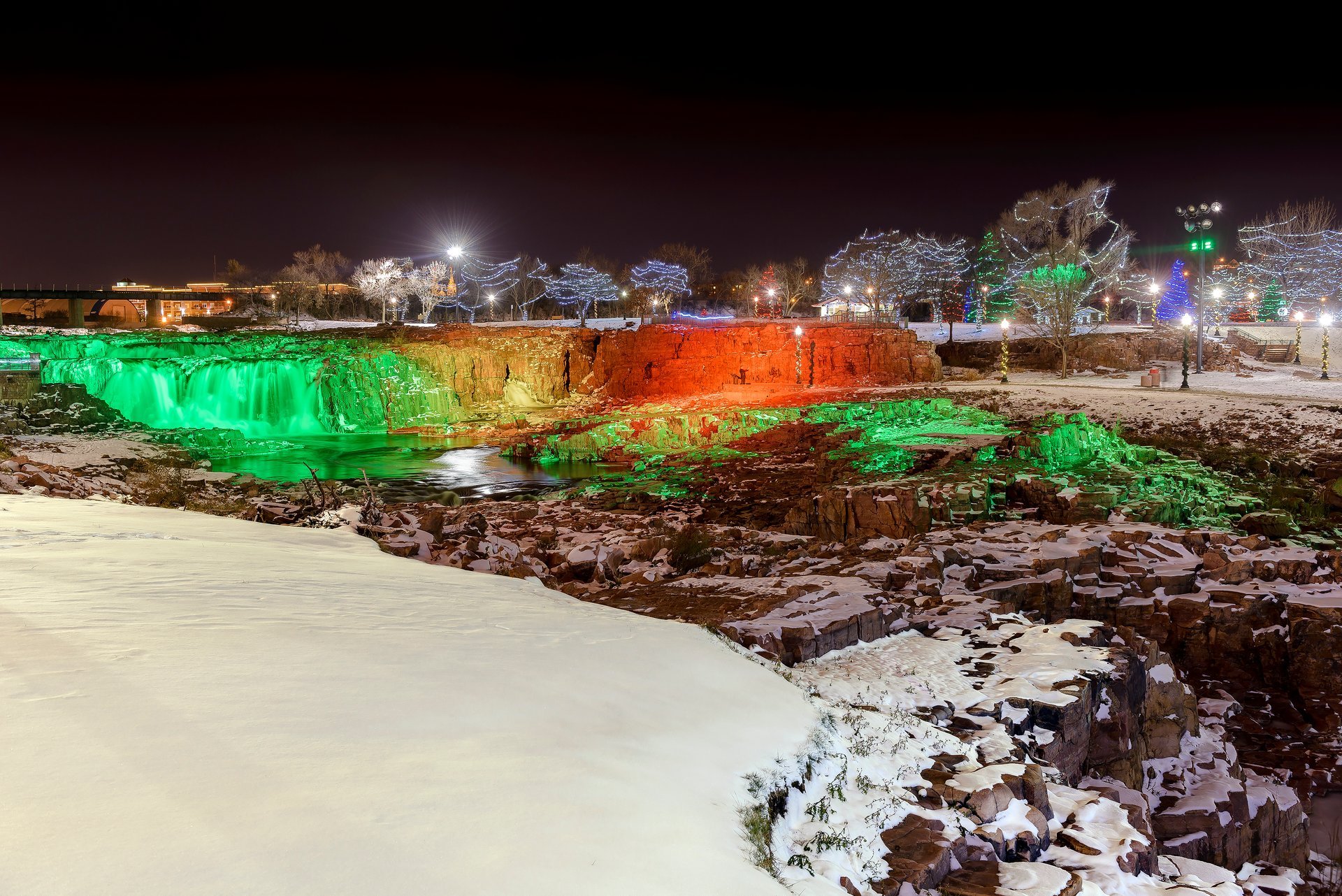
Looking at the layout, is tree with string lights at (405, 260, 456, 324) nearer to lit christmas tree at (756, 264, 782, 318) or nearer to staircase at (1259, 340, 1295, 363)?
lit christmas tree at (756, 264, 782, 318)

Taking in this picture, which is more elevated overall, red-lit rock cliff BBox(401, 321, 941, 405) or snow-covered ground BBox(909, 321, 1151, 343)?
snow-covered ground BBox(909, 321, 1151, 343)

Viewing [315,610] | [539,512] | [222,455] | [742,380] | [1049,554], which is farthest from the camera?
[742,380]

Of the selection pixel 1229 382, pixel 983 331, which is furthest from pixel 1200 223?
pixel 983 331

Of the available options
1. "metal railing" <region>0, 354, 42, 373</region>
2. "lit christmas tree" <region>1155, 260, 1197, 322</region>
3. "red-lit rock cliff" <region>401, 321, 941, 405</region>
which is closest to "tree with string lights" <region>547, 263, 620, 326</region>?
"red-lit rock cliff" <region>401, 321, 941, 405</region>

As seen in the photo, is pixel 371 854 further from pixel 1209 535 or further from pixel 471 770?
pixel 1209 535

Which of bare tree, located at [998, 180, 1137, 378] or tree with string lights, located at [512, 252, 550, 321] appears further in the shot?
tree with string lights, located at [512, 252, 550, 321]

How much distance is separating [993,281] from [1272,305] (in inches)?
726

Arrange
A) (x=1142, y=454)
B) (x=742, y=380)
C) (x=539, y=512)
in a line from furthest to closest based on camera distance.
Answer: (x=742, y=380), (x=1142, y=454), (x=539, y=512)

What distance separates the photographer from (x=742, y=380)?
46438 mm

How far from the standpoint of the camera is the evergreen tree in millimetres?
60812

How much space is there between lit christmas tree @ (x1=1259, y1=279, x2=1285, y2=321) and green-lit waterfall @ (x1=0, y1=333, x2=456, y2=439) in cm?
5412

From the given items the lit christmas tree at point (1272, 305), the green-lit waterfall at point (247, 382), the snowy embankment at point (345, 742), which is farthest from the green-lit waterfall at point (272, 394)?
the lit christmas tree at point (1272, 305)

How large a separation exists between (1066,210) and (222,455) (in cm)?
4812

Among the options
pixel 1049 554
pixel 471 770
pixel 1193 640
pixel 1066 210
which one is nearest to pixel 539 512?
pixel 1049 554
